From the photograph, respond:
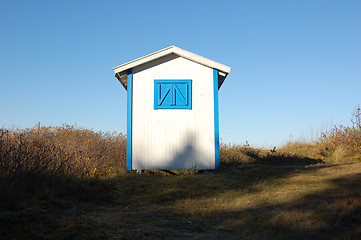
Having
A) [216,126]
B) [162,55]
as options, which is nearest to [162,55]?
[162,55]

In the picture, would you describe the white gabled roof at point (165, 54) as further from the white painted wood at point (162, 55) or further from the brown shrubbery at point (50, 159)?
the brown shrubbery at point (50, 159)

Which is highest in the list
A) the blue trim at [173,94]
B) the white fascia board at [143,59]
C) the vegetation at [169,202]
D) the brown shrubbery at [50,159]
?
the white fascia board at [143,59]

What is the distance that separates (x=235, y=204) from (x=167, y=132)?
4.76 m

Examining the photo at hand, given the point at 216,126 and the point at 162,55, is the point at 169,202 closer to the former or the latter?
the point at 216,126

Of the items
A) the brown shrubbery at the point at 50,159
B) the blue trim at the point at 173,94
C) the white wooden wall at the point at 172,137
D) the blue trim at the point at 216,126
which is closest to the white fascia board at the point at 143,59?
the blue trim at the point at 173,94

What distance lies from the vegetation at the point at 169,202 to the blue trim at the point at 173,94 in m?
2.40

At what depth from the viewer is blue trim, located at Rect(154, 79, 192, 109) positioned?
10.7 meters

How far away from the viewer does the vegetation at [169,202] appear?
14.3ft

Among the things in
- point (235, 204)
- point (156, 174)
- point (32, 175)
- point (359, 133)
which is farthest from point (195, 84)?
point (359, 133)

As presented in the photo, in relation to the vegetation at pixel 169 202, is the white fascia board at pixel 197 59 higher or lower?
higher

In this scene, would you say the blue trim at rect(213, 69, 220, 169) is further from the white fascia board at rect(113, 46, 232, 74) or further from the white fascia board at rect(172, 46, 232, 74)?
the white fascia board at rect(113, 46, 232, 74)

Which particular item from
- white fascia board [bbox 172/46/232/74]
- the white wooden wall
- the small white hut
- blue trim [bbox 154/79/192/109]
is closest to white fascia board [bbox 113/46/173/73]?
the small white hut

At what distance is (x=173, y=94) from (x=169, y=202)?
4.83 meters

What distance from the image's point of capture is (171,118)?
1069 centimetres
